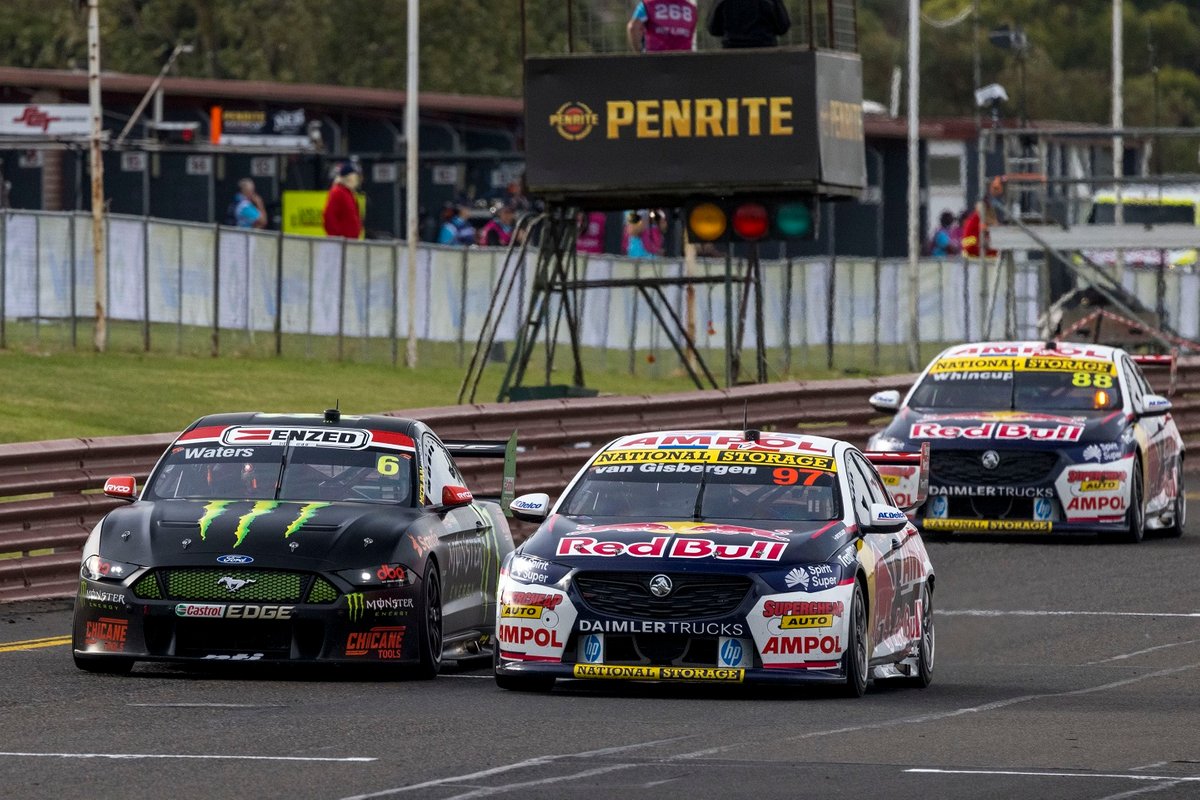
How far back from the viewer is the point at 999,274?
114 ft

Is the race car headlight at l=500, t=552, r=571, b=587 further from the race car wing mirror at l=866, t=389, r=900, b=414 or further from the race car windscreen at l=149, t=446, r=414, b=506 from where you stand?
the race car wing mirror at l=866, t=389, r=900, b=414

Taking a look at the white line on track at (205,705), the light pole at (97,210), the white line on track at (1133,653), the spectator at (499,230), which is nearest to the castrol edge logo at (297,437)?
the white line on track at (205,705)

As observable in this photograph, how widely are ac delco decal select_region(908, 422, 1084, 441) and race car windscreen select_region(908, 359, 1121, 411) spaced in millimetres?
625

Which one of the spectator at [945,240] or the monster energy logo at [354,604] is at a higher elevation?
the spectator at [945,240]

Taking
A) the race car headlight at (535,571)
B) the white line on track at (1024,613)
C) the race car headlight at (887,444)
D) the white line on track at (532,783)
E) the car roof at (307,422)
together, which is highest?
the car roof at (307,422)

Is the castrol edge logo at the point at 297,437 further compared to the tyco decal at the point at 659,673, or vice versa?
the castrol edge logo at the point at 297,437

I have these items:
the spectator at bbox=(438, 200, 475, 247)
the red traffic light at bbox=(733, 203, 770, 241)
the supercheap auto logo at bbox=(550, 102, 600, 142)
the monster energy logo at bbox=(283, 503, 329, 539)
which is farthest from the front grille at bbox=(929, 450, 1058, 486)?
the spectator at bbox=(438, 200, 475, 247)

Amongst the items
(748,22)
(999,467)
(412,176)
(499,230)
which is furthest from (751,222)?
(499,230)

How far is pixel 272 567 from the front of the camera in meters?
13.0

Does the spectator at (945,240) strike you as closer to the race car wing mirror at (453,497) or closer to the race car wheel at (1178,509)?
the race car wheel at (1178,509)

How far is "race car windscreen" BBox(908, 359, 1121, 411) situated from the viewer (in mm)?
21656

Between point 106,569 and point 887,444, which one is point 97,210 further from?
point 106,569

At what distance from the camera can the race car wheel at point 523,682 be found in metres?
12.7

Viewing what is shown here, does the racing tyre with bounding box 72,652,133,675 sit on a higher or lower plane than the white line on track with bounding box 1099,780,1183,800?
lower
